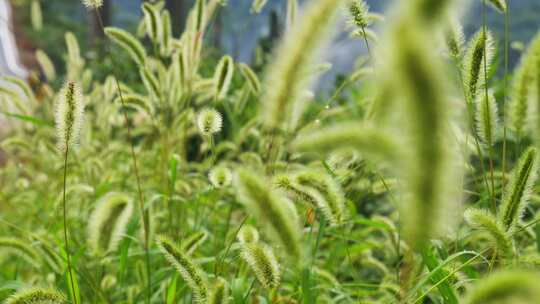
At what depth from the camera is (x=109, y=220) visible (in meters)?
1.47

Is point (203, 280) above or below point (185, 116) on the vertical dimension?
below

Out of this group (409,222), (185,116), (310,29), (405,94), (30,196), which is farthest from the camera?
(30,196)

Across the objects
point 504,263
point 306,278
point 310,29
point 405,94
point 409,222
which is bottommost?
point 504,263

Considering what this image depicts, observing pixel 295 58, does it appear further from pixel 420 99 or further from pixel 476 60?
pixel 476 60

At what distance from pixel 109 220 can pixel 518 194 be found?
0.98 meters

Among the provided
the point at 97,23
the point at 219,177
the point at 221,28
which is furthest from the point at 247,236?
the point at 221,28

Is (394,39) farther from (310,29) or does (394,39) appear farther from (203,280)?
(203,280)

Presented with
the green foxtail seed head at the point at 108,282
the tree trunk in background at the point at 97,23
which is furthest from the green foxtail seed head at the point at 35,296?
the tree trunk in background at the point at 97,23

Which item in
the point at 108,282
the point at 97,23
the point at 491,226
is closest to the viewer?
the point at 491,226

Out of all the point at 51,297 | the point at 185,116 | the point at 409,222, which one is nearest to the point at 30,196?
the point at 185,116

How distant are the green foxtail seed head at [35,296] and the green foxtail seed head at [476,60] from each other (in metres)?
1.09

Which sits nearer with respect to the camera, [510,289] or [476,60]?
[510,289]

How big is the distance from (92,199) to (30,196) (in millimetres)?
624

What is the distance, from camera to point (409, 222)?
68cm
